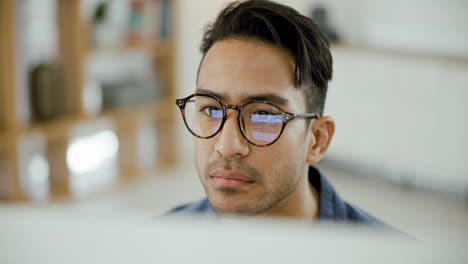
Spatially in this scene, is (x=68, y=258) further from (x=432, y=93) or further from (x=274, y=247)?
(x=432, y=93)

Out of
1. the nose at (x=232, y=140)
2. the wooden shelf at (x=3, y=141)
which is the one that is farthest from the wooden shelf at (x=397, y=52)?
the nose at (x=232, y=140)

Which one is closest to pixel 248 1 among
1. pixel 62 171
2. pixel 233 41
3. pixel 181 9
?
pixel 233 41

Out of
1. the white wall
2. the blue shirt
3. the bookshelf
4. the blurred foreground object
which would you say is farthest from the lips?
the white wall

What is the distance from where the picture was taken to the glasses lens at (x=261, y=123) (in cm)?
70

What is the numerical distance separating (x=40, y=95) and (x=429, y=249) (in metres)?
2.33

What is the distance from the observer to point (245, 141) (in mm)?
Result: 710

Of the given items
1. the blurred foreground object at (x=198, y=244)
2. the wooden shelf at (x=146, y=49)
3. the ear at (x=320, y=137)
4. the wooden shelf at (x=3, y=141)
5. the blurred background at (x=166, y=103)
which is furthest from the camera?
the wooden shelf at (x=146, y=49)

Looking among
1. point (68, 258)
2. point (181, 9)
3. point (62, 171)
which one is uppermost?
point (181, 9)

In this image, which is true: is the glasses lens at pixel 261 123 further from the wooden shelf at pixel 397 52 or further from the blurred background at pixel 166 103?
the wooden shelf at pixel 397 52

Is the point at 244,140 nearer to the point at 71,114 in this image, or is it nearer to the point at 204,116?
the point at 204,116

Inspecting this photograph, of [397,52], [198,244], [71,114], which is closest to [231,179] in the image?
[198,244]

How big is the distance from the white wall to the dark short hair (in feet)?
6.07

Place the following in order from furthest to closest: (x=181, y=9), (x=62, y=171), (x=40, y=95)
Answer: (x=181, y=9) < (x=62, y=171) < (x=40, y=95)

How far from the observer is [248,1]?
80cm
